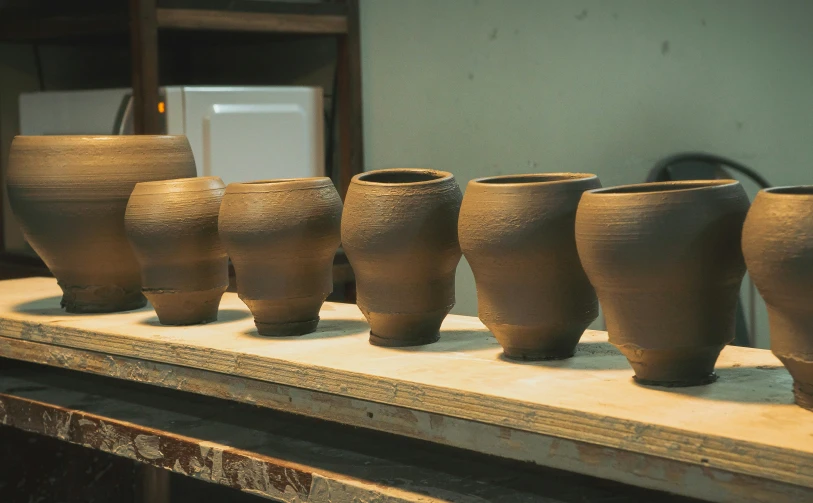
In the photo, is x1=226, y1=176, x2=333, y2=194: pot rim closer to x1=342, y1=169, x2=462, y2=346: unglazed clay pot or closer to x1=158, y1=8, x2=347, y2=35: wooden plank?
x1=342, y1=169, x2=462, y2=346: unglazed clay pot

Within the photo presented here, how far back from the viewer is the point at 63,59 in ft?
9.49

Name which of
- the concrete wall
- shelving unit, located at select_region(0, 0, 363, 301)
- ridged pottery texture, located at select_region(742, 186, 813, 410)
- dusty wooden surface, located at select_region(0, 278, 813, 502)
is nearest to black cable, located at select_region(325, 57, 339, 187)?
shelving unit, located at select_region(0, 0, 363, 301)

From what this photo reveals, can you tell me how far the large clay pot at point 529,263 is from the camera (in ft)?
3.19

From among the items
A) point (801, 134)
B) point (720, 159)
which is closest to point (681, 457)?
point (720, 159)

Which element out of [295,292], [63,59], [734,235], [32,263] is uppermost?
[63,59]

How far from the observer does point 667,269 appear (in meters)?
0.86

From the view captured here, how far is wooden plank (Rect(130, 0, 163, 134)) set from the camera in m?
2.13

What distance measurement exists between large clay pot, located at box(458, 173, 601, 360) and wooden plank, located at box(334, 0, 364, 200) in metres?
1.57

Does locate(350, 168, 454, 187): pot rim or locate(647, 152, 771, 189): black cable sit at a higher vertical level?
locate(350, 168, 454, 187): pot rim

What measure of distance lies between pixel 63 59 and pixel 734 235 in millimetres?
2471

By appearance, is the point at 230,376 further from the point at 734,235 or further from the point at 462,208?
the point at 734,235

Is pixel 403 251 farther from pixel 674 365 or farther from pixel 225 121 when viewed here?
pixel 225 121

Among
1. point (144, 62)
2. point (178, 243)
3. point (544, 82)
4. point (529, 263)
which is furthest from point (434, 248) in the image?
point (544, 82)

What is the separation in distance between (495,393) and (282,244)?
0.37 metres
